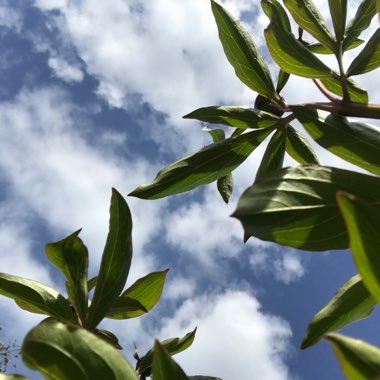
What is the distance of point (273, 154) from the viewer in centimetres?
186

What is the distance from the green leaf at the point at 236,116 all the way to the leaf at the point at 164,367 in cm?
100

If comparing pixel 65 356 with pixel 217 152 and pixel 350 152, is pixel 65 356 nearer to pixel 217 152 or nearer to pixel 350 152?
pixel 350 152

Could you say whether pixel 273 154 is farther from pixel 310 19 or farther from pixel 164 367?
pixel 164 367

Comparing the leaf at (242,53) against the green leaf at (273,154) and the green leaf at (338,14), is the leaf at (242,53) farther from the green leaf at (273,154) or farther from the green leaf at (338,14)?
the green leaf at (338,14)

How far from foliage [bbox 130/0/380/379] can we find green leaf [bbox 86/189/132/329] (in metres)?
0.16

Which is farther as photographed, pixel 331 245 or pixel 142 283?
pixel 142 283

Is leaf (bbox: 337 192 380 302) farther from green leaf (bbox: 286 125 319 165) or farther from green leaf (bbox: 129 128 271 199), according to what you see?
green leaf (bbox: 286 125 319 165)

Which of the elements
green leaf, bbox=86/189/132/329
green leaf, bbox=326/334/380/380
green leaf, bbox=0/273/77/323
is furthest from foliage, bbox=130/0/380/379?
green leaf, bbox=0/273/77/323

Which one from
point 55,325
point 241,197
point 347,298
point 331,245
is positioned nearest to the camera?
point 55,325

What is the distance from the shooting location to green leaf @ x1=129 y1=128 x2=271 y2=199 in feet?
5.61

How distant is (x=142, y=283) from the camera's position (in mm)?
1817

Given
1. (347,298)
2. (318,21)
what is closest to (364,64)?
(318,21)

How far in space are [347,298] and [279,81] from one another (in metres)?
0.90

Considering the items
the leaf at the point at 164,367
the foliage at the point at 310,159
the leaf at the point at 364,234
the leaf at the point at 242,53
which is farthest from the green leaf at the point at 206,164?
the leaf at the point at 364,234
